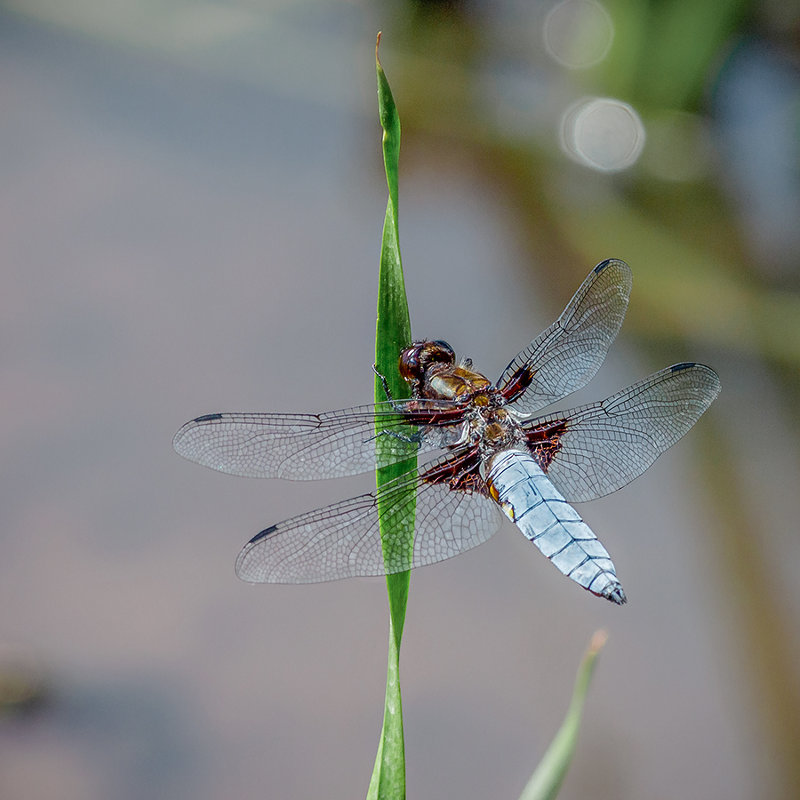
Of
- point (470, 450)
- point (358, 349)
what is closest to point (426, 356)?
point (470, 450)

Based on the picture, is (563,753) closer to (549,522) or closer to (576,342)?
(549,522)

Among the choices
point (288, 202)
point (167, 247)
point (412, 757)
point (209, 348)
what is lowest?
point (412, 757)

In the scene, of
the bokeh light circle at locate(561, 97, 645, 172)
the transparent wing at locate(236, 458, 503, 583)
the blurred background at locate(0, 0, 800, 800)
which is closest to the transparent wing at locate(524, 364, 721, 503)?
the transparent wing at locate(236, 458, 503, 583)

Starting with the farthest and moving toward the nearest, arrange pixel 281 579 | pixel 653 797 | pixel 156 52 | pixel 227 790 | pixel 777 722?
pixel 156 52, pixel 777 722, pixel 653 797, pixel 227 790, pixel 281 579

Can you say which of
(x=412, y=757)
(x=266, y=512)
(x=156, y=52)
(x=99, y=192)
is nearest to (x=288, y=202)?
(x=99, y=192)

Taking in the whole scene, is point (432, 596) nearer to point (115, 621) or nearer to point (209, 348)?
point (115, 621)

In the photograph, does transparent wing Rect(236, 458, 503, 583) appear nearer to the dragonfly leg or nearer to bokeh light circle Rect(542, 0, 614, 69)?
the dragonfly leg

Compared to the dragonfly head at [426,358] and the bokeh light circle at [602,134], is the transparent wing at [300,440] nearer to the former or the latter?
the dragonfly head at [426,358]
